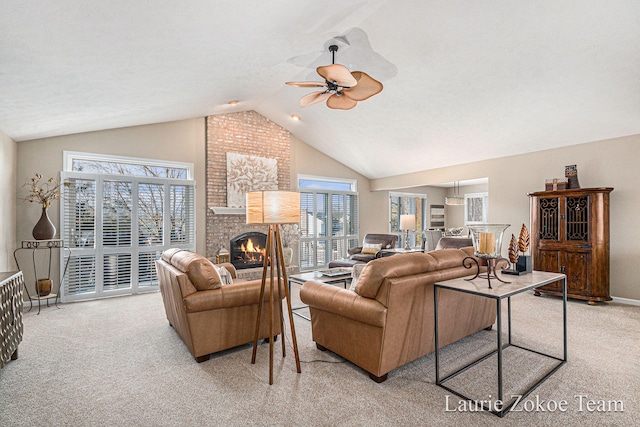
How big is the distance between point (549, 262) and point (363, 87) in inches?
153

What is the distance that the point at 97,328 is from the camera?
378cm

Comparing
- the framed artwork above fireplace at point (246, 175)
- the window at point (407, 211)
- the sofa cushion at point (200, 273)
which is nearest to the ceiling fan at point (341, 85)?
the sofa cushion at point (200, 273)

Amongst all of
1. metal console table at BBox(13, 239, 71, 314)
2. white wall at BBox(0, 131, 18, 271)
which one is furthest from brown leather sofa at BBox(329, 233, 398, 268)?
white wall at BBox(0, 131, 18, 271)

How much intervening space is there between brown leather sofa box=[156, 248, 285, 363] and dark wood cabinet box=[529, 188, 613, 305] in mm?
4272

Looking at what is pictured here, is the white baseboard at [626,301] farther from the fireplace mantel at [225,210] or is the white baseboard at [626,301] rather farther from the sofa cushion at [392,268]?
the fireplace mantel at [225,210]

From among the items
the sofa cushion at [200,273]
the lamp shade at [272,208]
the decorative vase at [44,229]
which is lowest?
the sofa cushion at [200,273]

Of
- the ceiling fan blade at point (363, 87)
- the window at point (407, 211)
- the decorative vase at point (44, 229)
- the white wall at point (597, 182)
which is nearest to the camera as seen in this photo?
the ceiling fan blade at point (363, 87)

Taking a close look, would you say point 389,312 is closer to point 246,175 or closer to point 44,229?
point 44,229

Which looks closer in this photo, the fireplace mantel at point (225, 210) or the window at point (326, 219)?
the fireplace mantel at point (225, 210)

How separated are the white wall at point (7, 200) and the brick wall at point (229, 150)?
2.74 meters

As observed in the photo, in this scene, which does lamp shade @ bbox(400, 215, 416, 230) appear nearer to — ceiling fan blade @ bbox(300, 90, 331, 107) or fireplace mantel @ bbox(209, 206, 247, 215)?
fireplace mantel @ bbox(209, 206, 247, 215)

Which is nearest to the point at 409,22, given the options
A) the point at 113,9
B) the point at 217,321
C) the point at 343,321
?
the point at 113,9

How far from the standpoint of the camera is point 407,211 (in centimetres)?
996

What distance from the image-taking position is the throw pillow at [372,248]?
654 cm
